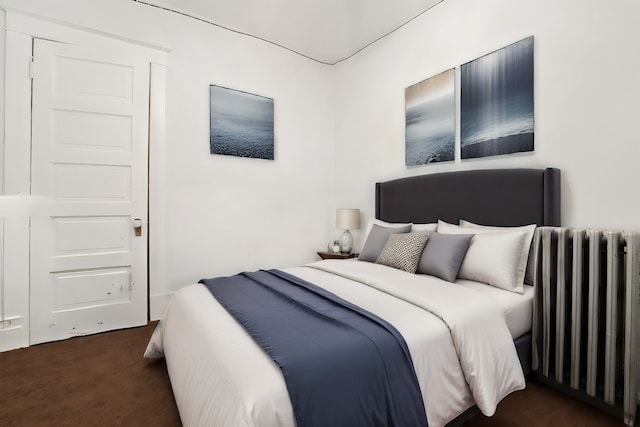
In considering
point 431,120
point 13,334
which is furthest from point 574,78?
point 13,334

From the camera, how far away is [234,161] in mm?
3377

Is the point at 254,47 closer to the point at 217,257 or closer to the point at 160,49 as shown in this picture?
the point at 160,49

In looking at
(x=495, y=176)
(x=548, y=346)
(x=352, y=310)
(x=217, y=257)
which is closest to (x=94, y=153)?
(x=217, y=257)

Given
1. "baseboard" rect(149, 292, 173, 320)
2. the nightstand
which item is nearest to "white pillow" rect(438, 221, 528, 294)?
the nightstand

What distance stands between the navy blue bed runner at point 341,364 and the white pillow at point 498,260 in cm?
104

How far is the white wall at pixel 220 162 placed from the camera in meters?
2.89

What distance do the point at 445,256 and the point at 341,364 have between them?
4.31ft

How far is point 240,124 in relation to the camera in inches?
133

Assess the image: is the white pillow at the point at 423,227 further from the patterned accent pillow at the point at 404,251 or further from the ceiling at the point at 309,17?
the ceiling at the point at 309,17

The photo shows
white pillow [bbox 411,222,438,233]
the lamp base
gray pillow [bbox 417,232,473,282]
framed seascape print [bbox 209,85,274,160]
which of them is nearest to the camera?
gray pillow [bbox 417,232,473,282]

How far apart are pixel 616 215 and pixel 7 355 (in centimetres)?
419

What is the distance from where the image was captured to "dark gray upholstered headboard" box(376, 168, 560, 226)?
6.81 ft

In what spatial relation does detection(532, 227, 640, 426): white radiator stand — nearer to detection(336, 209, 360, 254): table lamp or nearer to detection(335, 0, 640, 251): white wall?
detection(335, 0, 640, 251): white wall

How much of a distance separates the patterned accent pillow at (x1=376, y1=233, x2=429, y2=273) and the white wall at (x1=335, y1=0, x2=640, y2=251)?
868mm
